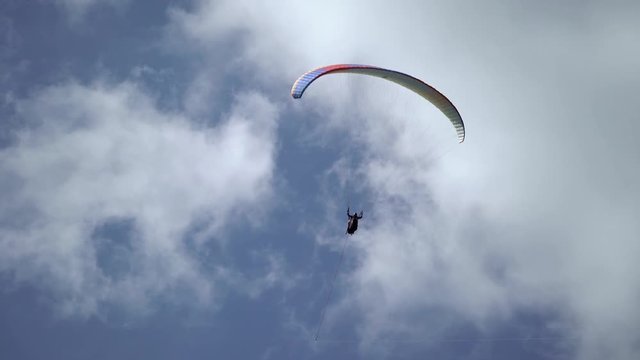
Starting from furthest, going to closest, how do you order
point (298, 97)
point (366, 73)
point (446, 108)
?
point (446, 108), point (366, 73), point (298, 97)

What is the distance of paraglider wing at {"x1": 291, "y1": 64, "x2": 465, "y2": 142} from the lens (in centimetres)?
3600

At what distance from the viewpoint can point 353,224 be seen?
39.4m

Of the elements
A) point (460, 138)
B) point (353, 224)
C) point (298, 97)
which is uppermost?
point (460, 138)

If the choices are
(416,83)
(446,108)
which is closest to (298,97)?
(416,83)

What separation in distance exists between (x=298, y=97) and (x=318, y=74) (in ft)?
7.14

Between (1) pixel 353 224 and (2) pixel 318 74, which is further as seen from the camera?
(1) pixel 353 224

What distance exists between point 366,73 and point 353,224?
32.8 feet

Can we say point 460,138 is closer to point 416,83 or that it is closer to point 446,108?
point 446,108

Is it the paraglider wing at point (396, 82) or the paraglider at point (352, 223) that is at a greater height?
the paraglider wing at point (396, 82)

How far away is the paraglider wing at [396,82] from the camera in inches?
1417

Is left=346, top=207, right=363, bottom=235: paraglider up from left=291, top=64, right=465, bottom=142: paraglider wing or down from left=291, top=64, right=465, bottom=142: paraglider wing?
down

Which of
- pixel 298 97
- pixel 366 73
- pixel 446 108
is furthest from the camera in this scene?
pixel 446 108

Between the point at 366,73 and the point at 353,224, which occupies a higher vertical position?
the point at 366,73

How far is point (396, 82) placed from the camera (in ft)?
128
